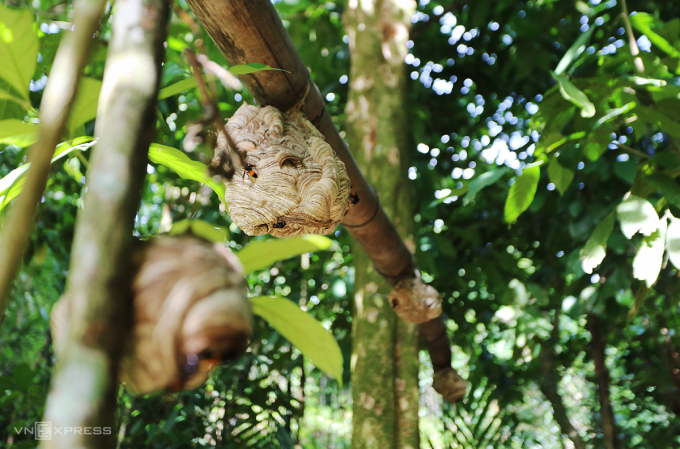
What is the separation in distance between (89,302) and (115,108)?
71mm

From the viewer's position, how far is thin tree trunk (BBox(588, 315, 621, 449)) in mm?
2297

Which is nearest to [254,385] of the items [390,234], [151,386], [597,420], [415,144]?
[390,234]

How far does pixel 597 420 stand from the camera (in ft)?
10.1

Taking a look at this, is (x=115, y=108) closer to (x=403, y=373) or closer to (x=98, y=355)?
(x=98, y=355)

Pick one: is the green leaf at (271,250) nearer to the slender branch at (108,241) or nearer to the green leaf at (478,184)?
the slender branch at (108,241)

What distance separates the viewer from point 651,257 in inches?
35.2

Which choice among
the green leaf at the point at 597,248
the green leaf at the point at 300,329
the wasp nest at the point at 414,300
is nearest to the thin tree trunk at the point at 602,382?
the wasp nest at the point at 414,300

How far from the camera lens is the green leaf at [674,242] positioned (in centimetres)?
87

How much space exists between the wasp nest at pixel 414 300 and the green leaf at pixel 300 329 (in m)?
0.91

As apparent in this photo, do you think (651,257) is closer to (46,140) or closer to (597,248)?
(597,248)

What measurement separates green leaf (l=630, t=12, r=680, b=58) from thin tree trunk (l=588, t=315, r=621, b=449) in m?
1.55

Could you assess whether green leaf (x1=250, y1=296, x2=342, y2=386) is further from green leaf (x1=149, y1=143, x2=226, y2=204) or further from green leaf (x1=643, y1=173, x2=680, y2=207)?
green leaf (x1=643, y1=173, x2=680, y2=207)

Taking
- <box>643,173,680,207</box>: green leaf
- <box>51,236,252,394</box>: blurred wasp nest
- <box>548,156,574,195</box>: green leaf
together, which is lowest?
<box>51,236,252,394</box>: blurred wasp nest

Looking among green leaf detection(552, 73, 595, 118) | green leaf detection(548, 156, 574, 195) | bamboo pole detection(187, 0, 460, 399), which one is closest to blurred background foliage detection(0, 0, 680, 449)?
green leaf detection(548, 156, 574, 195)
